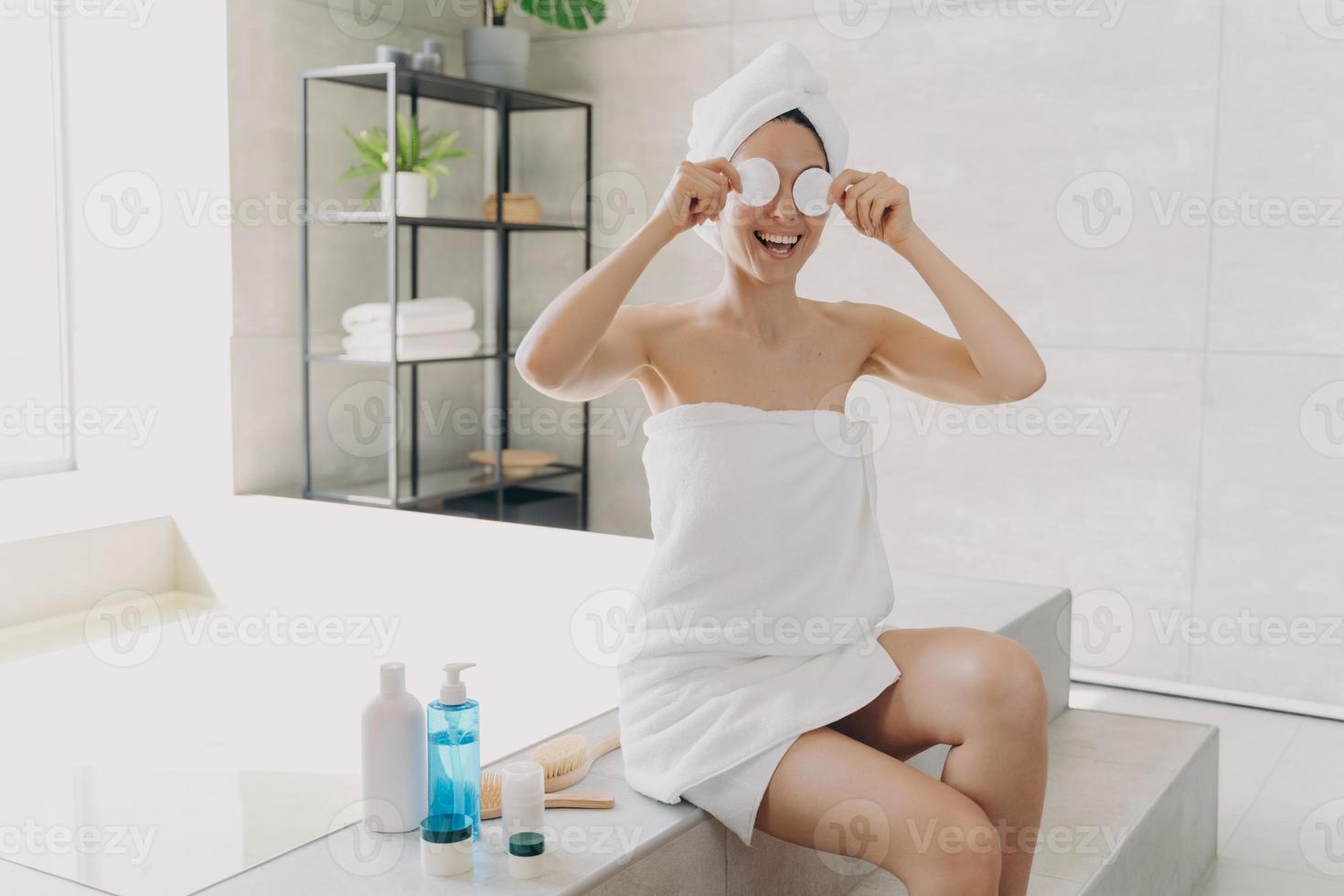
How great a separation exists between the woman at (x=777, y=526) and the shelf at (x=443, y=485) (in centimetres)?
189

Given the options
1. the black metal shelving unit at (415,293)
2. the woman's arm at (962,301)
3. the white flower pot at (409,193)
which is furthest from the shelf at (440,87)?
the woman's arm at (962,301)

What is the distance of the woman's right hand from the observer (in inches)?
52.1

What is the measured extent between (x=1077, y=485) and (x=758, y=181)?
1958mm

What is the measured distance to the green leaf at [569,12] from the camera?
3.44 meters

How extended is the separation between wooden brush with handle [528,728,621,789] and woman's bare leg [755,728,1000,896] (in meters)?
0.24

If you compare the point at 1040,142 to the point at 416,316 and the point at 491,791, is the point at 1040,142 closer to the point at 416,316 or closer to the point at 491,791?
the point at 416,316

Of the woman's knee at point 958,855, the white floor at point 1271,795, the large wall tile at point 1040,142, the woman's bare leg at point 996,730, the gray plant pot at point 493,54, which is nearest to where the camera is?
the woman's knee at point 958,855

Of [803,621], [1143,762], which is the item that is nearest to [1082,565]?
[1143,762]

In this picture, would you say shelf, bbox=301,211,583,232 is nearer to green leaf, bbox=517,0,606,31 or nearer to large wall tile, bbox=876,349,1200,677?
green leaf, bbox=517,0,606,31

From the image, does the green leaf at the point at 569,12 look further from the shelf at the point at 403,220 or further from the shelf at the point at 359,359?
the shelf at the point at 359,359

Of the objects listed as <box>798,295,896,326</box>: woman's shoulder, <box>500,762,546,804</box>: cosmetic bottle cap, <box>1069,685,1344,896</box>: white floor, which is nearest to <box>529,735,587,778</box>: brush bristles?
<box>500,762,546,804</box>: cosmetic bottle cap

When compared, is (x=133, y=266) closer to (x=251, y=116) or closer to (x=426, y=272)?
(x=251, y=116)

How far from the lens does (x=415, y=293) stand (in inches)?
138

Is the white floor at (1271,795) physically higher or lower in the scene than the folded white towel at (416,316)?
lower
